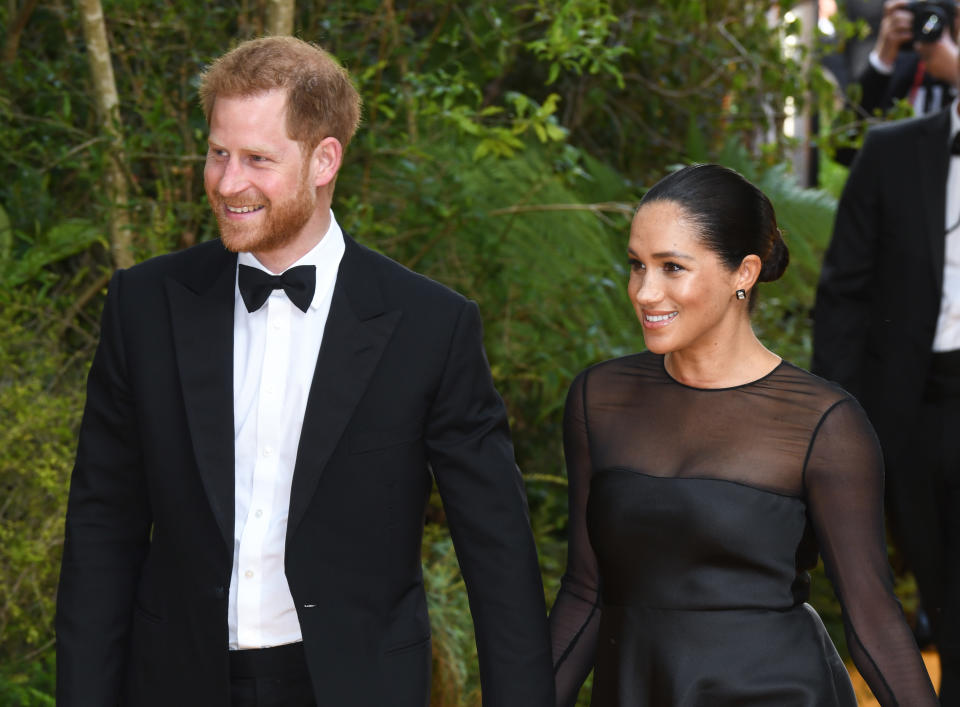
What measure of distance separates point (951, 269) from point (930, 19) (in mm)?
1224

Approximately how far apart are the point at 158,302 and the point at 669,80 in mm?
5060

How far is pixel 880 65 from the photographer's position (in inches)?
217

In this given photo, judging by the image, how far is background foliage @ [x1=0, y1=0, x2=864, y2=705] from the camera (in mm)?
4109

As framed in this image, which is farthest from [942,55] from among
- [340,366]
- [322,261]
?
[340,366]

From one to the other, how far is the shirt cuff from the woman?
10.1ft

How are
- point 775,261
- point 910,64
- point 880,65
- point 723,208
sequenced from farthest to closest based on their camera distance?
1. point 910,64
2. point 880,65
3. point 775,261
4. point 723,208

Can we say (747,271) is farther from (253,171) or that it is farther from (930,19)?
(930,19)

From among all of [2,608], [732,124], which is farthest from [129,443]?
[732,124]

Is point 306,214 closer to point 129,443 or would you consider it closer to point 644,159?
point 129,443

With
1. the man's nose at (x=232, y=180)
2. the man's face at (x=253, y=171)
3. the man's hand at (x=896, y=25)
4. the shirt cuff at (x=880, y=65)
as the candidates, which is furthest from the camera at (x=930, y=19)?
the man's nose at (x=232, y=180)

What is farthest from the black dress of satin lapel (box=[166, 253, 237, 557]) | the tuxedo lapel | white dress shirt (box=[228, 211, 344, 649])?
the tuxedo lapel

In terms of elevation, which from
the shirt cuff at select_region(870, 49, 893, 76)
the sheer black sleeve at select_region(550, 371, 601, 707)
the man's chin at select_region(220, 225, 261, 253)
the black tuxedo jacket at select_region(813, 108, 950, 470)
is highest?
the shirt cuff at select_region(870, 49, 893, 76)

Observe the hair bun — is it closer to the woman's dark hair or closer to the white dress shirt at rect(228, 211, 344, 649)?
the woman's dark hair

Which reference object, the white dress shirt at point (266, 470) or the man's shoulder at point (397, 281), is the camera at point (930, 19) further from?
the white dress shirt at point (266, 470)
